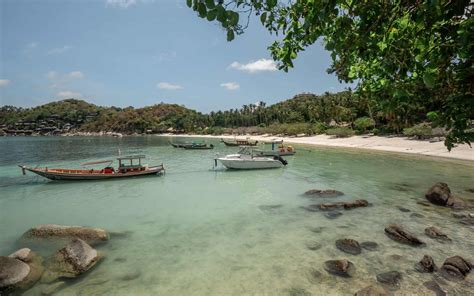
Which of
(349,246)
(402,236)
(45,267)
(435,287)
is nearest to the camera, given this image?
(435,287)

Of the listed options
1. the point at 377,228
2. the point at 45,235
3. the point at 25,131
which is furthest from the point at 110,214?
the point at 25,131

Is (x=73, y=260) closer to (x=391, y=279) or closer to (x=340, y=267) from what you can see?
(x=340, y=267)

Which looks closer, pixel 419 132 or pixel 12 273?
pixel 12 273

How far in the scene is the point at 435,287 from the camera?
7.63 metres

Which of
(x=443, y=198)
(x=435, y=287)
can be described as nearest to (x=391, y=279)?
(x=435, y=287)

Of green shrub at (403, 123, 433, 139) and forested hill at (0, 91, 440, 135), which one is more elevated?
forested hill at (0, 91, 440, 135)

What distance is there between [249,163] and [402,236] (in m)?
20.3

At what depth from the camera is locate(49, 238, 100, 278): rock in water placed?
8.88 m

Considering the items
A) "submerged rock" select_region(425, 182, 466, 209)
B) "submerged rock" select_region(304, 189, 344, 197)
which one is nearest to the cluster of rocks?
"submerged rock" select_region(304, 189, 344, 197)

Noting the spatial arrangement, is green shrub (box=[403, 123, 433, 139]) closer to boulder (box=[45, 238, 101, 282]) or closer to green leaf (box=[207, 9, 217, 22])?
boulder (box=[45, 238, 101, 282])

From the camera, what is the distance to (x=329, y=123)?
90.9m

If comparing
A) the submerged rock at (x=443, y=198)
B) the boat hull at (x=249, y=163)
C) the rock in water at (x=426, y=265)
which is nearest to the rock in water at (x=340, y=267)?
the rock in water at (x=426, y=265)

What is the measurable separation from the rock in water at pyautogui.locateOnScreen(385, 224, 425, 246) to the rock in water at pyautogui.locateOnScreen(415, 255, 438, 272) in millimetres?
1719

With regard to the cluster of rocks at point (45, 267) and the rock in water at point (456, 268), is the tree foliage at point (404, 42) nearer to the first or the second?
the rock in water at point (456, 268)
